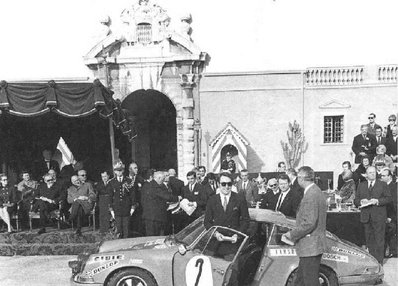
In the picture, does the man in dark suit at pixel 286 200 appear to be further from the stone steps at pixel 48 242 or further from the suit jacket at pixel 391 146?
the suit jacket at pixel 391 146

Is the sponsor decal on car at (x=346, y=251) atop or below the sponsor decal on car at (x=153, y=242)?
below

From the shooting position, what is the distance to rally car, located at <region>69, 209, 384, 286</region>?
703cm

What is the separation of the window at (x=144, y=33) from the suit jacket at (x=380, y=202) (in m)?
13.3

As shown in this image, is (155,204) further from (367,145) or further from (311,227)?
(367,145)

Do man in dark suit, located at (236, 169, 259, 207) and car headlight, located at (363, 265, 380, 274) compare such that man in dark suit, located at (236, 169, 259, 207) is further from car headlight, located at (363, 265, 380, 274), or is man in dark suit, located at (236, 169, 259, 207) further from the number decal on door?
the number decal on door

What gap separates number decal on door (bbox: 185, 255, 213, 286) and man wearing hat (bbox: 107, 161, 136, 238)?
11.7ft

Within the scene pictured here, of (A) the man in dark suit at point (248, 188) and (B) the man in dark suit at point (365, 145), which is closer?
(A) the man in dark suit at point (248, 188)

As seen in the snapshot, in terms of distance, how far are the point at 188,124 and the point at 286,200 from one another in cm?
1210


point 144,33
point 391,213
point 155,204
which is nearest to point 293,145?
point 144,33

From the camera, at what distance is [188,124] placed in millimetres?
20719

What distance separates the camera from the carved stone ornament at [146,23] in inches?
808

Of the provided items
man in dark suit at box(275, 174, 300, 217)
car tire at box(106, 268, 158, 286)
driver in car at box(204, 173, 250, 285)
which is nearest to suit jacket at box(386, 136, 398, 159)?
man in dark suit at box(275, 174, 300, 217)

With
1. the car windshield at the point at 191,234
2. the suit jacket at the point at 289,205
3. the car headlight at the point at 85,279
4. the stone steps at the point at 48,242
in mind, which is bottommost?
the stone steps at the point at 48,242

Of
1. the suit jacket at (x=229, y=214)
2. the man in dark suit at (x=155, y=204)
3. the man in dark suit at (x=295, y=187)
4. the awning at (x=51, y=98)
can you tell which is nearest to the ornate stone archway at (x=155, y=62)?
the awning at (x=51, y=98)
